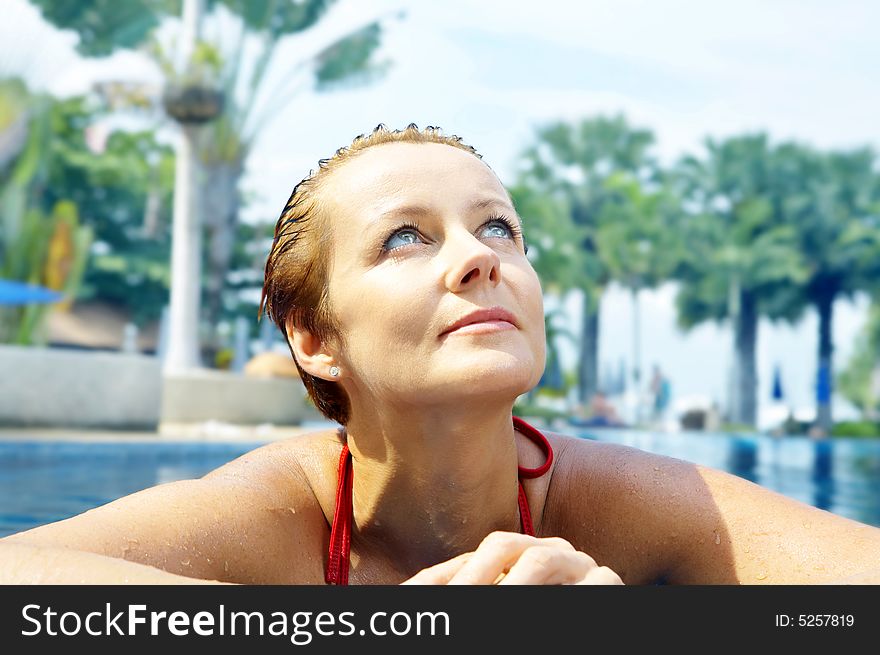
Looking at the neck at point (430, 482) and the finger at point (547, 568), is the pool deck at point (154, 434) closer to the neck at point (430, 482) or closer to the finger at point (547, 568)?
the neck at point (430, 482)

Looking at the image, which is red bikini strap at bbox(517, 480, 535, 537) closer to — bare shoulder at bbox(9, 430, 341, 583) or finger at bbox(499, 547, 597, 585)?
bare shoulder at bbox(9, 430, 341, 583)

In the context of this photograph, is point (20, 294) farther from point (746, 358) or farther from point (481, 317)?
point (746, 358)

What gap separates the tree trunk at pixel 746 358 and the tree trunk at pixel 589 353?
5934 millimetres

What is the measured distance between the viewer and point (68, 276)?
26031 millimetres

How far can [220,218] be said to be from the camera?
25.2 m

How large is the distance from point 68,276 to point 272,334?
637 centimetres

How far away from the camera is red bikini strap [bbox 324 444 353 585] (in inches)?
73.8

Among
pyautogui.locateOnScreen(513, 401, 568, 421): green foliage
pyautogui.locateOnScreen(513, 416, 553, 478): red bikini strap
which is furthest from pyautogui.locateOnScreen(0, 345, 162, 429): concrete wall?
pyautogui.locateOnScreen(513, 401, 568, 421): green foliage

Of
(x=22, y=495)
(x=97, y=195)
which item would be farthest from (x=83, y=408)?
(x=97, y=195)

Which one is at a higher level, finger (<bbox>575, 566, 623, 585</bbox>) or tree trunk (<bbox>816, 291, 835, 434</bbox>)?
finger (<bbox>575, 566, 623, 585</bbox>)

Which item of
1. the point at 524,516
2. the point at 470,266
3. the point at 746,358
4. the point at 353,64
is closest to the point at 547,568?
the point at 470,266

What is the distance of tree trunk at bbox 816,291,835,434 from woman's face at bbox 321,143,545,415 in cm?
3289

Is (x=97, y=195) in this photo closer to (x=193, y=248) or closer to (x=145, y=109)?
(x=145, y=109)

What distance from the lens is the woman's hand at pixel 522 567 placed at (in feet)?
4.19
